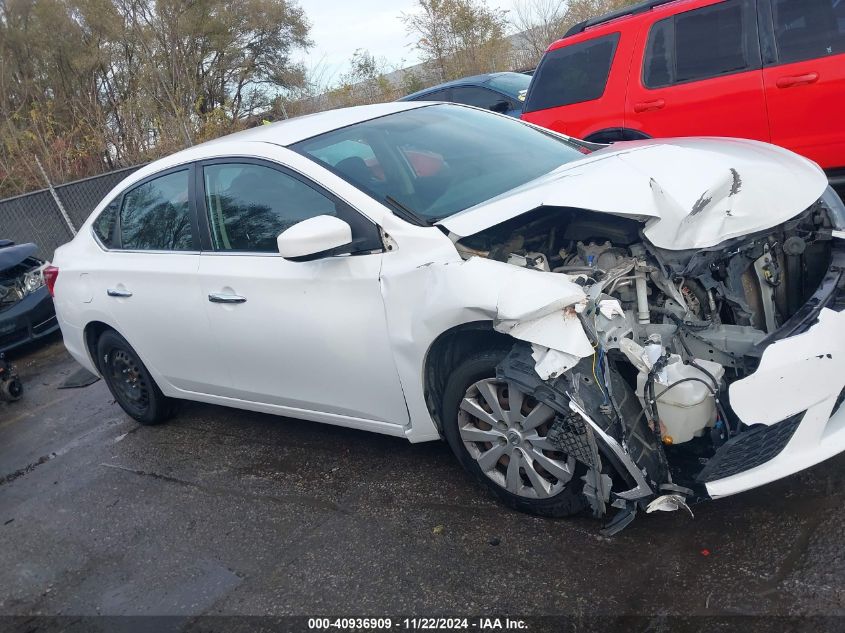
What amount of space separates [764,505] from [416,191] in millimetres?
1990

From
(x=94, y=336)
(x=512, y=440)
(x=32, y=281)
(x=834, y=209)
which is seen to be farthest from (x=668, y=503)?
(x=32, y=281)

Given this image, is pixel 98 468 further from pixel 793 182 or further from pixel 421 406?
pixel 793 182

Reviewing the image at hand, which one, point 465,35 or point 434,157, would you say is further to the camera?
point 465,35

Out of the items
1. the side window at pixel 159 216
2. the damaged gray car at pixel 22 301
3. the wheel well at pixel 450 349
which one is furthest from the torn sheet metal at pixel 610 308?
the damaged gray car at pixel 22 301

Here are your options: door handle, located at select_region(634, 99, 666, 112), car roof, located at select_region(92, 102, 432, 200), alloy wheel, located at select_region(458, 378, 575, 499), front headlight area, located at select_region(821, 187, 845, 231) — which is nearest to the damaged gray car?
car roof, located at select_region(92, 102, 432, 200)

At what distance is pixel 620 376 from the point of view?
9.52ft

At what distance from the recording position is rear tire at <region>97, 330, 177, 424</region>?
16.4 feet

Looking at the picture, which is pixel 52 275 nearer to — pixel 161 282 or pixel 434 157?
pixel 161 282

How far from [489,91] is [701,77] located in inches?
156

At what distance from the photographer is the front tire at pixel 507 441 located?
301cm

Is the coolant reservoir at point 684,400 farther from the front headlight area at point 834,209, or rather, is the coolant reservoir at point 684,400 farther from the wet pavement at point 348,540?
the front headlight area at point 834,209

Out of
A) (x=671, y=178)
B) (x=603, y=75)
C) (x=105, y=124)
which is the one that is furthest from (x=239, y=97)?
(x=671, y=178)

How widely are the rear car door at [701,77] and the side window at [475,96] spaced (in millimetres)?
3423

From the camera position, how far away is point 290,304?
368 centimetres
